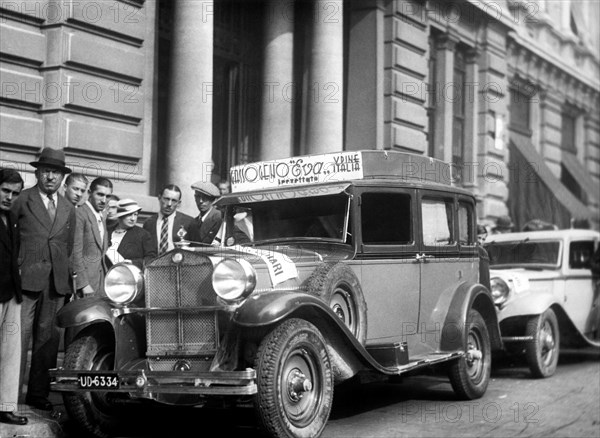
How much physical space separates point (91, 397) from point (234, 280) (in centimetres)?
148

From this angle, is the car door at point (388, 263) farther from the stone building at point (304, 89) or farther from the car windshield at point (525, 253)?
the car windshield at point (525, 253)

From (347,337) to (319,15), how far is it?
31.3ft

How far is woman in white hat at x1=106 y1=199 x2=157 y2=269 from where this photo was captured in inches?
337

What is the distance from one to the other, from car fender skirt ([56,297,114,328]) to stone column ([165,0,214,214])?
5331mm

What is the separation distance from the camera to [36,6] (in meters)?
10.6

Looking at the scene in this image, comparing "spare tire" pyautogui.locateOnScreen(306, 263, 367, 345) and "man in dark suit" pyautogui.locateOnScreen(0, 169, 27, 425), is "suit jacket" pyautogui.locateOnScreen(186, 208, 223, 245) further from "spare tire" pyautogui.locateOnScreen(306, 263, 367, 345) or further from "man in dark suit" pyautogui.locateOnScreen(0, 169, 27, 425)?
"man in dark suit" pyautogui.locateOnScreen(0, 169, 27, 425)

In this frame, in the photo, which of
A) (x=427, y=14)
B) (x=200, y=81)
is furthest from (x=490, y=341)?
(x=427, y=14)

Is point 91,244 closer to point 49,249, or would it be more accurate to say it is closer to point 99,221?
point 99,221

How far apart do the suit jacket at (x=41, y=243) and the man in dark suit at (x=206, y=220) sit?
59.3 inches

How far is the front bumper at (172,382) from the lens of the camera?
5805 millimetres

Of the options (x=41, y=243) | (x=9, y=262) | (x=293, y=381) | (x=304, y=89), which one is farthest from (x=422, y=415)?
(x=304, y=89)

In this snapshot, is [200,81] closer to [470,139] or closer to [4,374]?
[4,374]

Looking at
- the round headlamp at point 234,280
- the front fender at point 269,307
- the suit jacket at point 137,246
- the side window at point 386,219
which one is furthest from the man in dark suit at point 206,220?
the front fender at point 269,307

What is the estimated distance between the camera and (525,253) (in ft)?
37.8
